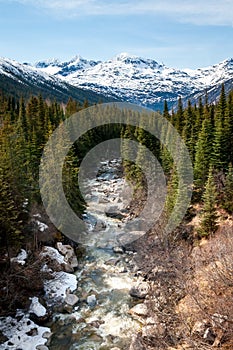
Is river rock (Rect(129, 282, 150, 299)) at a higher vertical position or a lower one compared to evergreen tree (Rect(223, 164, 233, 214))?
lower

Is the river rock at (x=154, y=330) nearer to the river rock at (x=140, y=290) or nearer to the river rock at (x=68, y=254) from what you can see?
the river rock at (x=140, y=290)

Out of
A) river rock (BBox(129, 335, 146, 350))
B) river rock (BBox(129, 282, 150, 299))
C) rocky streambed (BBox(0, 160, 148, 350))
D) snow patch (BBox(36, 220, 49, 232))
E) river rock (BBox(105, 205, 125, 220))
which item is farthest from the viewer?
river rock (BBox(105, 205, 125, 220))

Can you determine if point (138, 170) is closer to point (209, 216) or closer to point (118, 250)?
point (118, 250)

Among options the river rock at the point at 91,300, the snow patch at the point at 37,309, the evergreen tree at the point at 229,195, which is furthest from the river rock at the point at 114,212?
the snow patch at the point at 37,309

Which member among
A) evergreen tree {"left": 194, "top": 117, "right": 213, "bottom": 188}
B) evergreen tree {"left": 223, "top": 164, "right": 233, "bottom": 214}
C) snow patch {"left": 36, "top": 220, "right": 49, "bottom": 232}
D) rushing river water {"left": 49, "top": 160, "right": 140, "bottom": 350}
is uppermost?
evergreen tree {"left": 194, "top": 117, "right": 213, "bottom": 188}

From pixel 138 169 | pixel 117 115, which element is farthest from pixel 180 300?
pixel 117 115

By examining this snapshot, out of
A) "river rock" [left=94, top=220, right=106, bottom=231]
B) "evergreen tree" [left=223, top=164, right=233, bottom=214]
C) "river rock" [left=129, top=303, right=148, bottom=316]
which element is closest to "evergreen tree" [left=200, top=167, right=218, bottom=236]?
"evergreen tree" [left=223, top=164, right=233, bottom=214]

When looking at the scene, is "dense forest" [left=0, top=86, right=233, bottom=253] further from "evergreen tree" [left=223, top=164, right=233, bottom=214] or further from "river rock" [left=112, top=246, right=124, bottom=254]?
"river rock" [left=112, top=246, right=124, bottom=254]
